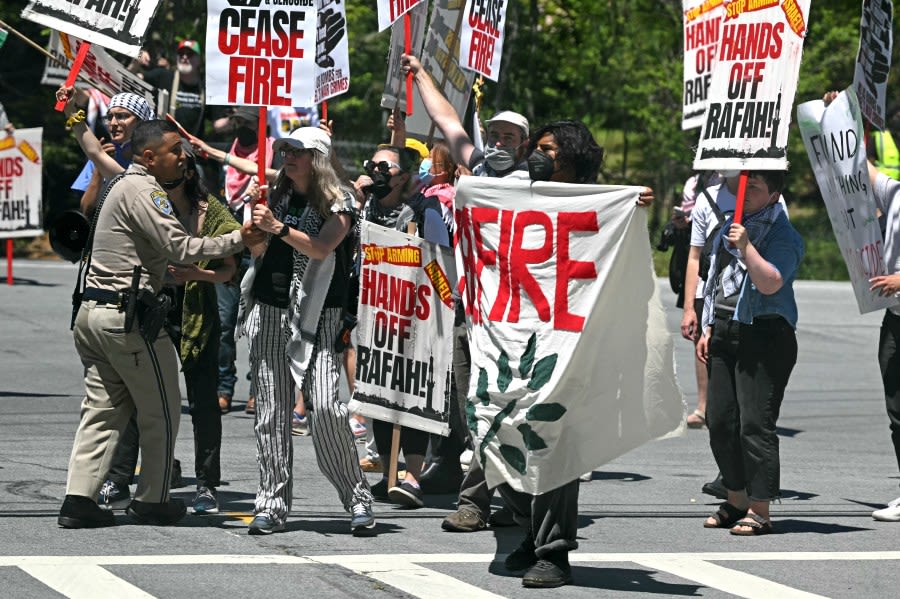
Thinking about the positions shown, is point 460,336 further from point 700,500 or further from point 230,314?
point 230,314

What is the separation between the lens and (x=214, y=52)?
26.5 ft

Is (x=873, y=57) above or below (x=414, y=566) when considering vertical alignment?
above

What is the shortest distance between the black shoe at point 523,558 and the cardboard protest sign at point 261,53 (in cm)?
241

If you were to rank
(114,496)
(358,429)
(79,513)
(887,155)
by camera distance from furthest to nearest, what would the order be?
(887,155) < (358,429) < (114,496) < (79,513)

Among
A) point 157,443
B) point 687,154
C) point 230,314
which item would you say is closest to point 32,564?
point 157,443

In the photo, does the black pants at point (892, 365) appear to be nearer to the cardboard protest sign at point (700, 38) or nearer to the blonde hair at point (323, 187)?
the cardboard protest sign at point (700, 38)

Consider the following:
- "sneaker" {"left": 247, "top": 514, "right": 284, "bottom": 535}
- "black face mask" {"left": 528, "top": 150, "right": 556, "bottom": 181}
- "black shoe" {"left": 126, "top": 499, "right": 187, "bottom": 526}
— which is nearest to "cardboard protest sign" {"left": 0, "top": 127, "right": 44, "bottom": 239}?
"black shoe" {"left": 126, "top": 499, "right": 187, "bottom": 526}

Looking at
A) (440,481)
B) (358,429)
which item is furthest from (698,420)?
(440,481)

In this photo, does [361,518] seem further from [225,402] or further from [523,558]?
[225,402]

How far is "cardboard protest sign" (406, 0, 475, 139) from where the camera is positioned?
34.0 feet

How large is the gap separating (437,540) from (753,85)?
2717mm

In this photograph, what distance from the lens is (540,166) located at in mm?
7199

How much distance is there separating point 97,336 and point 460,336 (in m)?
1.96

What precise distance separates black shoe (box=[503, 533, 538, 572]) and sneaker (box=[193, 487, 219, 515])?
6.37 ft
